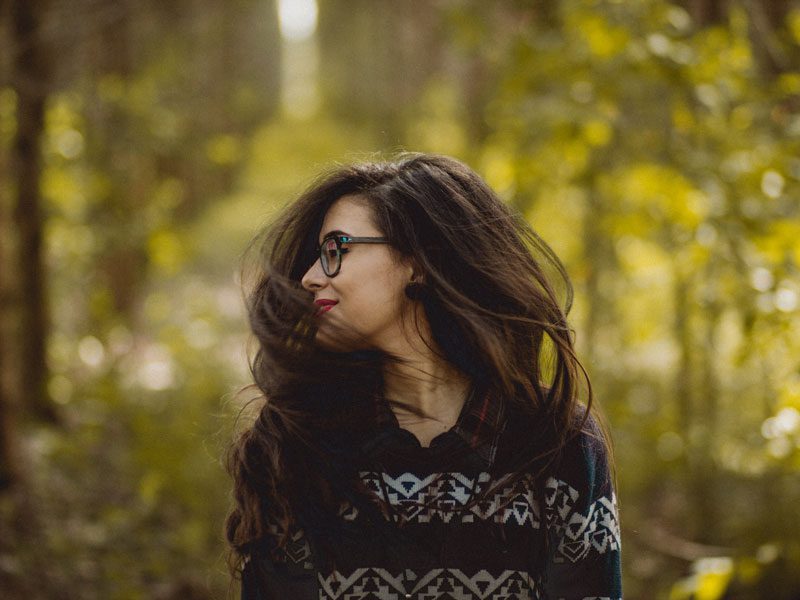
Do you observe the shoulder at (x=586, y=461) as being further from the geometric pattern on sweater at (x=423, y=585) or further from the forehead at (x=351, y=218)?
the forehead at (x=351, y=218)

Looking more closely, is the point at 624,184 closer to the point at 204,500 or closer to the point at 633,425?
the point at 633,425

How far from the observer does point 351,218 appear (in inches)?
77.6

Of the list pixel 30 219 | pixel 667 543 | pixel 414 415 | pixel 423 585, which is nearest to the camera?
pixel 423 585

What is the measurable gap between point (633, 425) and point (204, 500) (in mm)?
3311

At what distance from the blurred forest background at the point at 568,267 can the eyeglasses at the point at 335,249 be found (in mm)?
475

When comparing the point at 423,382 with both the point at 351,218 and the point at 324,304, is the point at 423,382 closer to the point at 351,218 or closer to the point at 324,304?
the point at 324,304

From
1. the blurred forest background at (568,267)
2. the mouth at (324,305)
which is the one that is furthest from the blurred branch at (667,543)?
the mouth at (324,305)

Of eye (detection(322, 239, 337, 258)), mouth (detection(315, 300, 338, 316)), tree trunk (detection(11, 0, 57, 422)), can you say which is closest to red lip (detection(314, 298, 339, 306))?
mouth (detection(315, 300, 338, 316))

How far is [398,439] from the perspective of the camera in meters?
1.87

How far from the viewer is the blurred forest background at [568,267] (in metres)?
3.64

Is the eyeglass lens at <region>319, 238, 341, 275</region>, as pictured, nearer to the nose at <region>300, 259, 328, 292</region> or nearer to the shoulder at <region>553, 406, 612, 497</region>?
the nose at <region>300, 259, 328, 292</region>

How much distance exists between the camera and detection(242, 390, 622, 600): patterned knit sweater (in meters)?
1.79

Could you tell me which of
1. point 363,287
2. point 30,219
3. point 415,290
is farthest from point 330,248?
point 30,219

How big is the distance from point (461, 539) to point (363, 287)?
1.96ft
